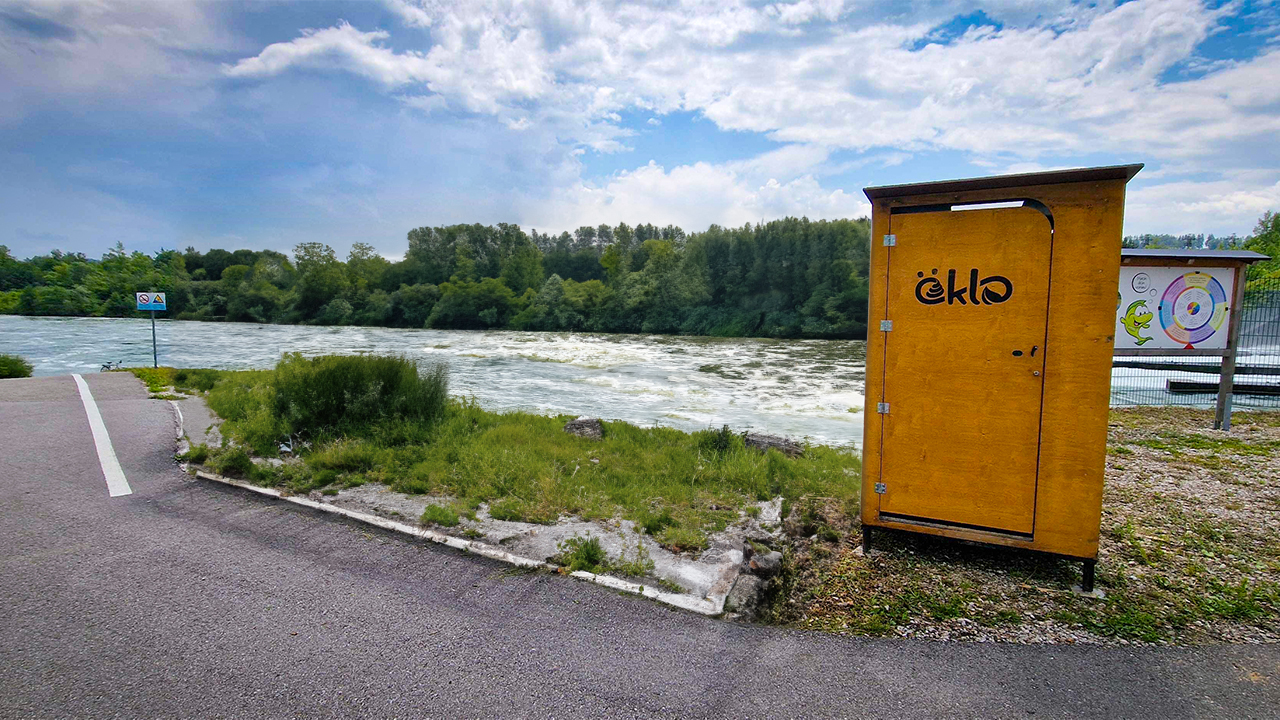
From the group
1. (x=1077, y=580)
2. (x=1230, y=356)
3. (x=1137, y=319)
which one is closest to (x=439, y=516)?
(x=1077, y=580)

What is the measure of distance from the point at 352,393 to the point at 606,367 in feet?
64.1

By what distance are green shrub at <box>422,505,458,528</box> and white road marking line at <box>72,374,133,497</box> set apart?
313 centimetres

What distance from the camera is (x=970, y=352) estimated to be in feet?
12.8

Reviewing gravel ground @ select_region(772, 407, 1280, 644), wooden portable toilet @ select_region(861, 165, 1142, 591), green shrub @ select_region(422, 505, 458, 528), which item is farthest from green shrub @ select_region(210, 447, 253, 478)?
wooden portable toilet @ select_region(861, 165, 1142, 591)

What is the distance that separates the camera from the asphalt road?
2674mm

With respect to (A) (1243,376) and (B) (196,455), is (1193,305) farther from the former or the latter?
(B) (196,455)

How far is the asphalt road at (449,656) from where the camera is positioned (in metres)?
2.67

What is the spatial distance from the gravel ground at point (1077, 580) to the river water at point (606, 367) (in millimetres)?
5653

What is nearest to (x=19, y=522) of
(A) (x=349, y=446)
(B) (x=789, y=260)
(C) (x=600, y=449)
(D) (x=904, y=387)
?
(A) (x=349, y=446)

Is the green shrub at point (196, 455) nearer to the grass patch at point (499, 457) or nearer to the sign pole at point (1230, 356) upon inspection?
the grass patch at point (499, 457)

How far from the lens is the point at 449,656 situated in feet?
9.94

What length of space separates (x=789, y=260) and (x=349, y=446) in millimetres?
53530

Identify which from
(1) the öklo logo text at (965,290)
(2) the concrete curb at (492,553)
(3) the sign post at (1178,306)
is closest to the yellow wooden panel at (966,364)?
(1) the öklo logo text at (965,290)

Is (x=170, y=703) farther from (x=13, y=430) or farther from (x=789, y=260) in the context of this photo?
(x=789, y=260)
